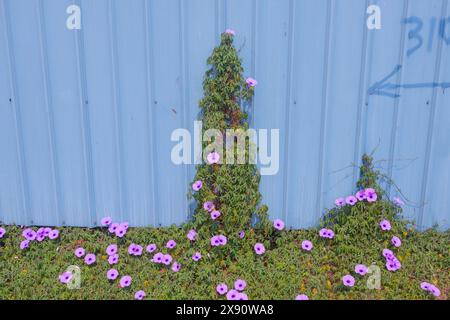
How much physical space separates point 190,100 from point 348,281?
58.0 inches

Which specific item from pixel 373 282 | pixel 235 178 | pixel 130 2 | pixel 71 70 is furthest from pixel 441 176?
pixel 71 70

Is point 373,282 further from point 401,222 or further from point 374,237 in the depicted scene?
point 401,222

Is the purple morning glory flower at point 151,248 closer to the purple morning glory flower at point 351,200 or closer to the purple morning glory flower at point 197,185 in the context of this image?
the purple morning glory flower at point 197,185

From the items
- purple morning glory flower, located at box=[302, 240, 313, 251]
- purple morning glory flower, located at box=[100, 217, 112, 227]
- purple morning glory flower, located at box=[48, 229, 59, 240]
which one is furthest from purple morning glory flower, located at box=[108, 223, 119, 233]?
purple morning glory flower, located at box=[302, 240, 313, 251]

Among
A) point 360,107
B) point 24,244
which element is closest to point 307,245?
point 360,107

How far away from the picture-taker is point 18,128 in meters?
3.06

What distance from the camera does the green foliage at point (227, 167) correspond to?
110 inches

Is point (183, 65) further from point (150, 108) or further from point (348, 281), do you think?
point (348, 281)

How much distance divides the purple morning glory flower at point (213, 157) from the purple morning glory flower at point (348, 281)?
3.42 feet

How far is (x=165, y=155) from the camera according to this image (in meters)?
3.05

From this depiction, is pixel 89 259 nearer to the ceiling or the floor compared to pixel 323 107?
nearer to the floor
